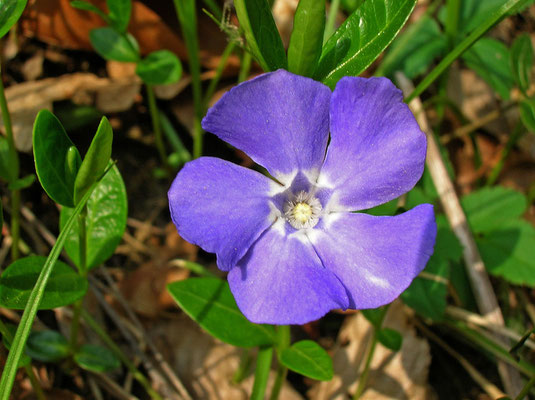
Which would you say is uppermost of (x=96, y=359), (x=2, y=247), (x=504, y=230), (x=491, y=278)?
(x=504, y=230)

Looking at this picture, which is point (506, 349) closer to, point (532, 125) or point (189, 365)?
point (532, 125)

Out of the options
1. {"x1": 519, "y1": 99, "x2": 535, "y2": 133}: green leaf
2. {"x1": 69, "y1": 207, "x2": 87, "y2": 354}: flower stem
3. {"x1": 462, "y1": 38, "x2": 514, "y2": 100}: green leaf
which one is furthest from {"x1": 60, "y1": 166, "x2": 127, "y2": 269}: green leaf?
{"x1": 462, "y1": 38, "x2": 514, "y2": 100}: green leaf

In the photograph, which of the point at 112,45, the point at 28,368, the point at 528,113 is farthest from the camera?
the point at 112,45

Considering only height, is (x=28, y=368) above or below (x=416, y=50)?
below

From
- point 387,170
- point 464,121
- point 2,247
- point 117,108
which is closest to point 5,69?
point 117,108

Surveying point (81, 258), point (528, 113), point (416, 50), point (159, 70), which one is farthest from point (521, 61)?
point (81, 258)

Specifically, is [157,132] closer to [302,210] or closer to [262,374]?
[302,210]

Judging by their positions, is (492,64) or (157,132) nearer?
(157,132)

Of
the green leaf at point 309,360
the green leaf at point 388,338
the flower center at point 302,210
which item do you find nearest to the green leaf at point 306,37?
the flower center at point 302,210
